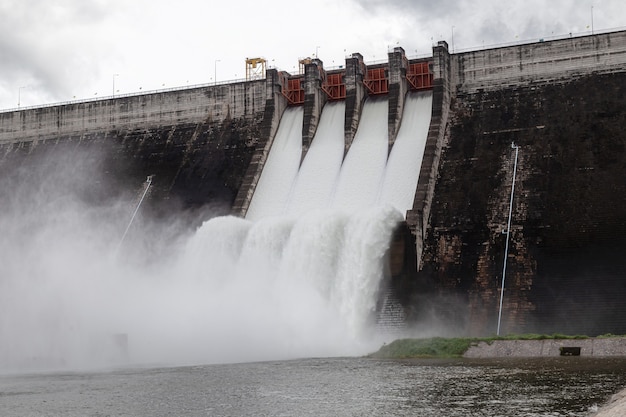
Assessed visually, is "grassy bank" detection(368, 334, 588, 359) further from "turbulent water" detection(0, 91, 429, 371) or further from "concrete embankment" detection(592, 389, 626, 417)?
"concrete embankment" detection(592, 389, 626, 417)

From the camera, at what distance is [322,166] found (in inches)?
1467

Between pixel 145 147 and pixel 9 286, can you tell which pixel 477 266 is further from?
pixel 145 147

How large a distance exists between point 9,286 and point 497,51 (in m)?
22.1

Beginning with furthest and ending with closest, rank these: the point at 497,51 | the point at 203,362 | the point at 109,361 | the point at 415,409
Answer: the point at 497,51
the point at 109,361
the point at 203,362
the point at 415,409

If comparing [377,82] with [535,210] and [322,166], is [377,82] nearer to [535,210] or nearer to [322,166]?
[322,166]

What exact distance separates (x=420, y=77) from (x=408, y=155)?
16.6 ft

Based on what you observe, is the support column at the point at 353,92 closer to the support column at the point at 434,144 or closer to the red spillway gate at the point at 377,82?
the red spillway gate at the point at 377,82

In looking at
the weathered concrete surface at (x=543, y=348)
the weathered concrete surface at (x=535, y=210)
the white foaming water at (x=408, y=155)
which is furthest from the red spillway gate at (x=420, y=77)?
the weathered concrete surface at (x=543, y=348)

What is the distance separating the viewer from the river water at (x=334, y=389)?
48.8 ft

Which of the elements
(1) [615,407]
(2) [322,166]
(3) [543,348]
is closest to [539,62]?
(2) [322,166]

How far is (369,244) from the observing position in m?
29.6

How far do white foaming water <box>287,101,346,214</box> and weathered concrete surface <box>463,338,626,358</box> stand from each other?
12.1 m

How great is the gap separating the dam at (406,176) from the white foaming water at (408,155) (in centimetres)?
8

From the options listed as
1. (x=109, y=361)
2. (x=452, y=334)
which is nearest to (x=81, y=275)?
(x=109, y=361)
